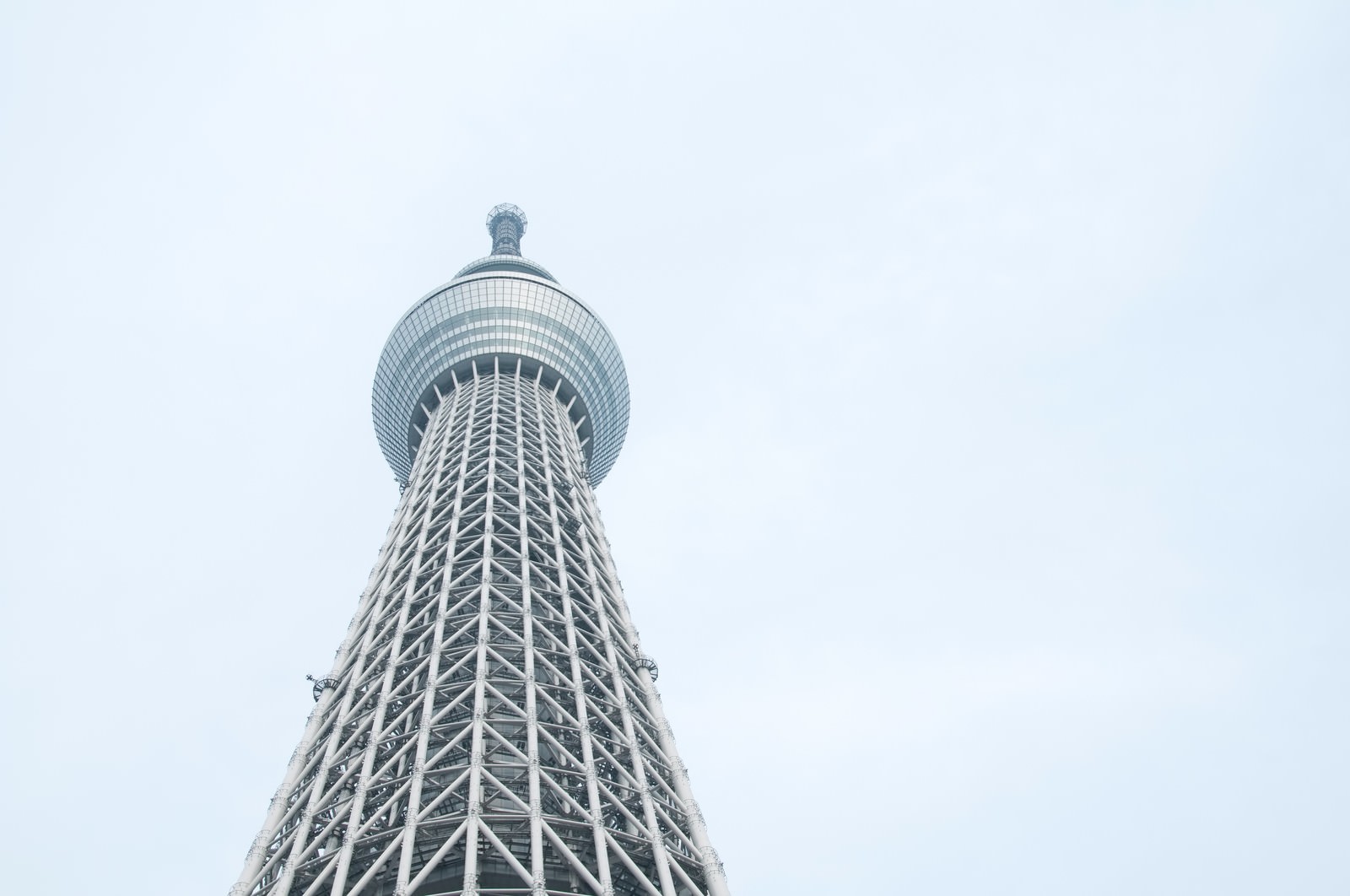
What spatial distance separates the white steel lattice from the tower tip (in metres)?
42.3

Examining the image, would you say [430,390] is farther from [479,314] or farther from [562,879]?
[562,879]

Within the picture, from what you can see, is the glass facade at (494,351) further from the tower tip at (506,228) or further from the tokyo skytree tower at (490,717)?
the tower tip at (506,228)

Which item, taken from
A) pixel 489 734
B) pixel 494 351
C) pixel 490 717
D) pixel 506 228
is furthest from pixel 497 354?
pixel 489 734

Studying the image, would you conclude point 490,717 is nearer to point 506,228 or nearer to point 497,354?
Answer: point 497,354

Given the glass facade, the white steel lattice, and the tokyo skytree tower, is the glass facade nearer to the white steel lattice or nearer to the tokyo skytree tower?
the tokyo skytree tower

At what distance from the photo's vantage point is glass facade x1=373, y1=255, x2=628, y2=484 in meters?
86.0

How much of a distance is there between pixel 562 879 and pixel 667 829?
5.70 meters

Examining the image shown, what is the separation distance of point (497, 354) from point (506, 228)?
28.5 metres

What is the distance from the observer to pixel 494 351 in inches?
3351

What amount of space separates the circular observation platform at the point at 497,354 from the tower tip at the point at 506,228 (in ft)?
48.3

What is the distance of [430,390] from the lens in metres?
86.6

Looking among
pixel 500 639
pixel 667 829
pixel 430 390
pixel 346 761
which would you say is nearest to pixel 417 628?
pixel 500 639

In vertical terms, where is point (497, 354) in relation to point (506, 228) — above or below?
below

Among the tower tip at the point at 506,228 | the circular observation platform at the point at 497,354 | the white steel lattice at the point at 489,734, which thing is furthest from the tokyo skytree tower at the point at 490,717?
the tower tip at the point at 506,228
